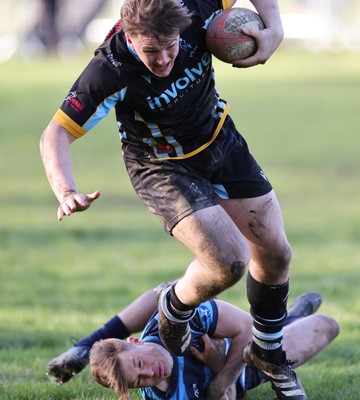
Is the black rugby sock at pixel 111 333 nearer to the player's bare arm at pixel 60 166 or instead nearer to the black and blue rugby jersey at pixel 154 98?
the black and blue rugby jersey at pixel 154 98

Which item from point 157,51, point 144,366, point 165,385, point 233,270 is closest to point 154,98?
point 157,51

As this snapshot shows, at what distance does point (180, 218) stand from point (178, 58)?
0.80m

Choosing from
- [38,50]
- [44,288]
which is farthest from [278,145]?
[38,50]

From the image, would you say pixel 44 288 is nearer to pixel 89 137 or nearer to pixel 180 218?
pixel 180 218

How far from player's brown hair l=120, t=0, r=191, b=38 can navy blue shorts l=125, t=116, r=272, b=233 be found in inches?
31.4

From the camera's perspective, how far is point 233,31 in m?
4.83

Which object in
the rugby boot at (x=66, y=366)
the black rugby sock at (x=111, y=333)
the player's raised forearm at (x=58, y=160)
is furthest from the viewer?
the black rugby sock at (x=111, y=333)

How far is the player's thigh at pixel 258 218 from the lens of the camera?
491cm

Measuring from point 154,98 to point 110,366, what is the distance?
1337mm

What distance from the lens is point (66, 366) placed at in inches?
217

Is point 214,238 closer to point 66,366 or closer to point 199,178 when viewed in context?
point 199,178

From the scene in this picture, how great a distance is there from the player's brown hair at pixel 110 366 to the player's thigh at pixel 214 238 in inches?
24.3

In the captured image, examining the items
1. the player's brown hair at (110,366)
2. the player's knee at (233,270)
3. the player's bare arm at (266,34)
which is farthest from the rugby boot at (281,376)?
the player's bare arm at (266,34)

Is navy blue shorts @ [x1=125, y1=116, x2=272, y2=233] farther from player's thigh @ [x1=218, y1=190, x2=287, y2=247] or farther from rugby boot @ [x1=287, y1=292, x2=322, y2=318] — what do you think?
rugby boot @ [x1=287, y1=292, x2=322, y2=318]
